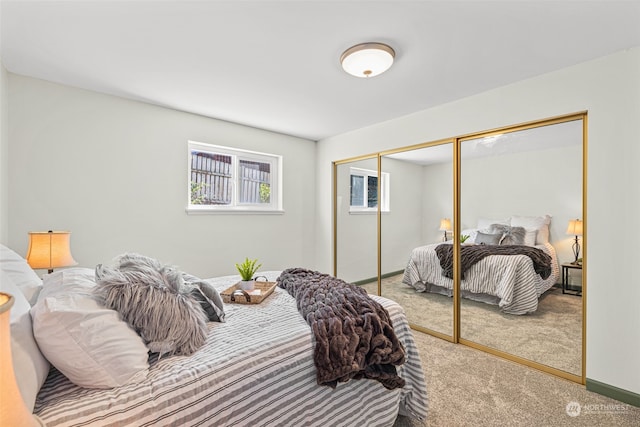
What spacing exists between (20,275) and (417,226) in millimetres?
3226

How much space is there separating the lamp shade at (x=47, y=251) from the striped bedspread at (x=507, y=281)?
3313 millimetres

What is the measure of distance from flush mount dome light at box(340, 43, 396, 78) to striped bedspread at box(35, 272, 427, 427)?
174 centimetres

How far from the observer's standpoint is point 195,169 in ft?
11.2

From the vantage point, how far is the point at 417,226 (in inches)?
130

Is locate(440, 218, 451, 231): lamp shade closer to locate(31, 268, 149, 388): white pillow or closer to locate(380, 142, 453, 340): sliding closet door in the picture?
locate(380, 142, 453, 340): sliding closet door

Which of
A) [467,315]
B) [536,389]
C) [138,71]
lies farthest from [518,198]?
[138,71]

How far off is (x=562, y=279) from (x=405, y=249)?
1.47m

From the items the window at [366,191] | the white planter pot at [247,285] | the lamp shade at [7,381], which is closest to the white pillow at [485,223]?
the window at [366,191]

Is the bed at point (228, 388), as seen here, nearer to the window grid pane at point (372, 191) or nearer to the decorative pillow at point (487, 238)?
the decorative pillow at point (487, 238)

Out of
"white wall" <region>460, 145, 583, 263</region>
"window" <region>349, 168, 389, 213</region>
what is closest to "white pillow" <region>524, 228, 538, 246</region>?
"white wall" <region>460, 145, 583, 263</region>

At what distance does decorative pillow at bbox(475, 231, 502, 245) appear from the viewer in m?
2.71

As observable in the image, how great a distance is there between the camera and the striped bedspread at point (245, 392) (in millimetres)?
958

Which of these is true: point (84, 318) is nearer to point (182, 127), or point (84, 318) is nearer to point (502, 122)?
point (182, 127)

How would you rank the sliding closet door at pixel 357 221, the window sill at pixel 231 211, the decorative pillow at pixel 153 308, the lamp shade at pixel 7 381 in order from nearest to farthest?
1. the lamp shade at pixel 7 381
2. the decorative pillow at pixel 153 308
3. the window sill at pixel 231 211
4. the sliding closet door at pixel 357 221
